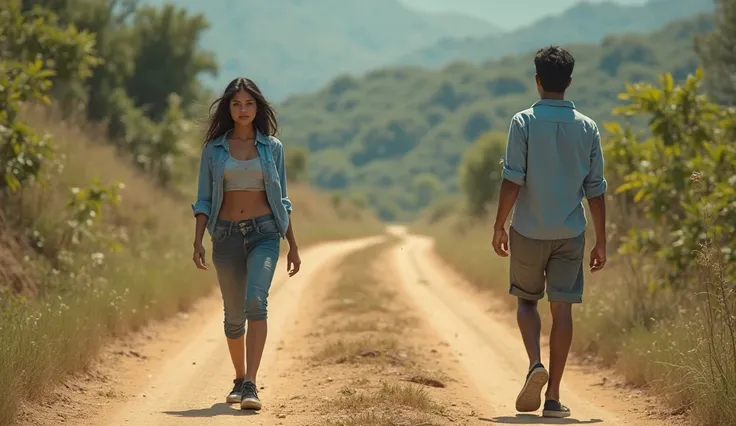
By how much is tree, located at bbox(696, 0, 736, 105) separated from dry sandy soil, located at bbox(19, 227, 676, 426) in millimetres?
31133

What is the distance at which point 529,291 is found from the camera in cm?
747

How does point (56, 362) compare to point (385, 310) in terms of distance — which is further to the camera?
point (385, 310)

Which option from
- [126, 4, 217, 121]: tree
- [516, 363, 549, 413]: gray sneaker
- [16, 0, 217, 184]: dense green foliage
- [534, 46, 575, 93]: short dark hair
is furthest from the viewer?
[126, 4, 217, 121]: tree

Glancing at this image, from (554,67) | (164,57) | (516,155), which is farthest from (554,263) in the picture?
(164,57)

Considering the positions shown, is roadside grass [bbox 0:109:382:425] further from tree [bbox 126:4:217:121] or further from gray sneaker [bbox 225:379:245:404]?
tree [bbox 126:4:217:121]

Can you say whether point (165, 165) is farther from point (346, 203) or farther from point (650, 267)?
point (346, 203)

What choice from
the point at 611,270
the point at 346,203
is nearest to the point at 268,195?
the point at 611,270

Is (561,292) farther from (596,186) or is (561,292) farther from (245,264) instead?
(245,264)

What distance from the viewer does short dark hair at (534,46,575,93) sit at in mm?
7297

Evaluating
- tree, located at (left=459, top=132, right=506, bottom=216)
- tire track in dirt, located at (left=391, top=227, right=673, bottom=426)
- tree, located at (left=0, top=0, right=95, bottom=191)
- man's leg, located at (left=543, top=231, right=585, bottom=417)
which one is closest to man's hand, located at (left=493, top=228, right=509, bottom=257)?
man's leg, located at (left=543, top=231, right=585, bottom=417)

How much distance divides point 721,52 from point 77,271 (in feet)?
123

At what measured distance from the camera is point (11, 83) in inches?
473

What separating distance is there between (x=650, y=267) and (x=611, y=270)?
462 cm

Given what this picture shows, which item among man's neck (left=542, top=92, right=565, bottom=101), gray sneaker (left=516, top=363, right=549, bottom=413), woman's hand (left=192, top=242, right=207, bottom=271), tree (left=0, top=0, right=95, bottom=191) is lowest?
gray sneaker (left=516, top=363, right=549, bottom=413)
